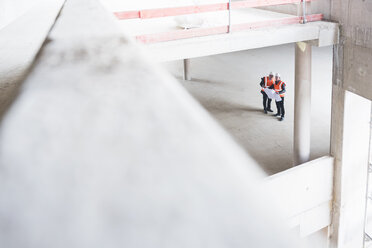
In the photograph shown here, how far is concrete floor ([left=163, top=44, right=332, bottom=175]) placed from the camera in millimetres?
9164

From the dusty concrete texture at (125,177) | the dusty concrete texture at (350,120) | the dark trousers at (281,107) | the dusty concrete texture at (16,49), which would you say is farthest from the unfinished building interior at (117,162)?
the dark trousers at (281,107)

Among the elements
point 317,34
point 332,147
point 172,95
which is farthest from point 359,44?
point 172,95

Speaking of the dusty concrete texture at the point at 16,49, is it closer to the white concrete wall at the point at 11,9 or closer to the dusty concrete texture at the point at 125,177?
the white concrete wall at the point at 11,9

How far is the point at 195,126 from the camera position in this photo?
0.45 metres

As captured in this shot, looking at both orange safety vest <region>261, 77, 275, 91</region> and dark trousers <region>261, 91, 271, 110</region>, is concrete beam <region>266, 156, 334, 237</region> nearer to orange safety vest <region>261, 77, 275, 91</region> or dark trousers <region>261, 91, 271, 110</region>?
orange safety vest <region>261, 77, 275, 91</region>

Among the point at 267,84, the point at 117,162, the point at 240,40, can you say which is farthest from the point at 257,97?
the point at 117,162

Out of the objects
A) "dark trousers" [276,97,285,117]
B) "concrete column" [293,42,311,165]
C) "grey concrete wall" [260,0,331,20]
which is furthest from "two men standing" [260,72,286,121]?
"grey concrete wall" [260,0,331,20]

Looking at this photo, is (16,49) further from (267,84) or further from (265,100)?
(265,100)

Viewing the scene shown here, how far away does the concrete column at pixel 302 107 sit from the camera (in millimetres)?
8219

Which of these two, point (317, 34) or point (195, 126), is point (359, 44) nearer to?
point (317, 34)

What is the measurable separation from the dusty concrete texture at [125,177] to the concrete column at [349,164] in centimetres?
721

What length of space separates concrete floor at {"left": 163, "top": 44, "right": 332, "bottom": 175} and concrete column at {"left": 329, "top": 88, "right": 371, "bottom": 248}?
112 centimetres

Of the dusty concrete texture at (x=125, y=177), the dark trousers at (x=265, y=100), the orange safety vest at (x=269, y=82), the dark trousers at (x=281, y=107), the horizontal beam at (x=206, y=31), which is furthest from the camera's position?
the dark trousers at (x=265, y=100)

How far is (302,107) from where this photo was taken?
8320mm
